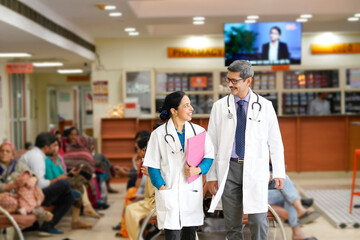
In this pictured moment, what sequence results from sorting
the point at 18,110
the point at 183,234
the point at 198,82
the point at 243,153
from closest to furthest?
the point at 243,153 < the point at 183,234 < the point at 198,82 < the point at 18,110

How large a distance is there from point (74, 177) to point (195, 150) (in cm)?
419

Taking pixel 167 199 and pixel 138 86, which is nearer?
Answer: pixel 167 199

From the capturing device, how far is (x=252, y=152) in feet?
11.9

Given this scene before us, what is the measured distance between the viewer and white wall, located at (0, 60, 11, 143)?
11.9 meters

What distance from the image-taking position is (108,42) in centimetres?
1239

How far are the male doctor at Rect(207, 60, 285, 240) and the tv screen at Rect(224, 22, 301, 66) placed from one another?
253 inches

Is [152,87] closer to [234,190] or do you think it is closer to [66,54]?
[66,54]

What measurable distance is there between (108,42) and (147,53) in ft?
2.93

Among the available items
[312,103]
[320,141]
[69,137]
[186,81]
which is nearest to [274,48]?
[320,141]

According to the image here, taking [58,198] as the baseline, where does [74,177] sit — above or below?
above

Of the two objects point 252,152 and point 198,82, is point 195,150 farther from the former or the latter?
point 198,82

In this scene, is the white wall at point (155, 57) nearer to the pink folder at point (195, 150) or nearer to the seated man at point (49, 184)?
the seated man at point (49, 184)

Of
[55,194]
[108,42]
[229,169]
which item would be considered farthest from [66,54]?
[229,169]

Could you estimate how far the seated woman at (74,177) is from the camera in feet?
23.0
